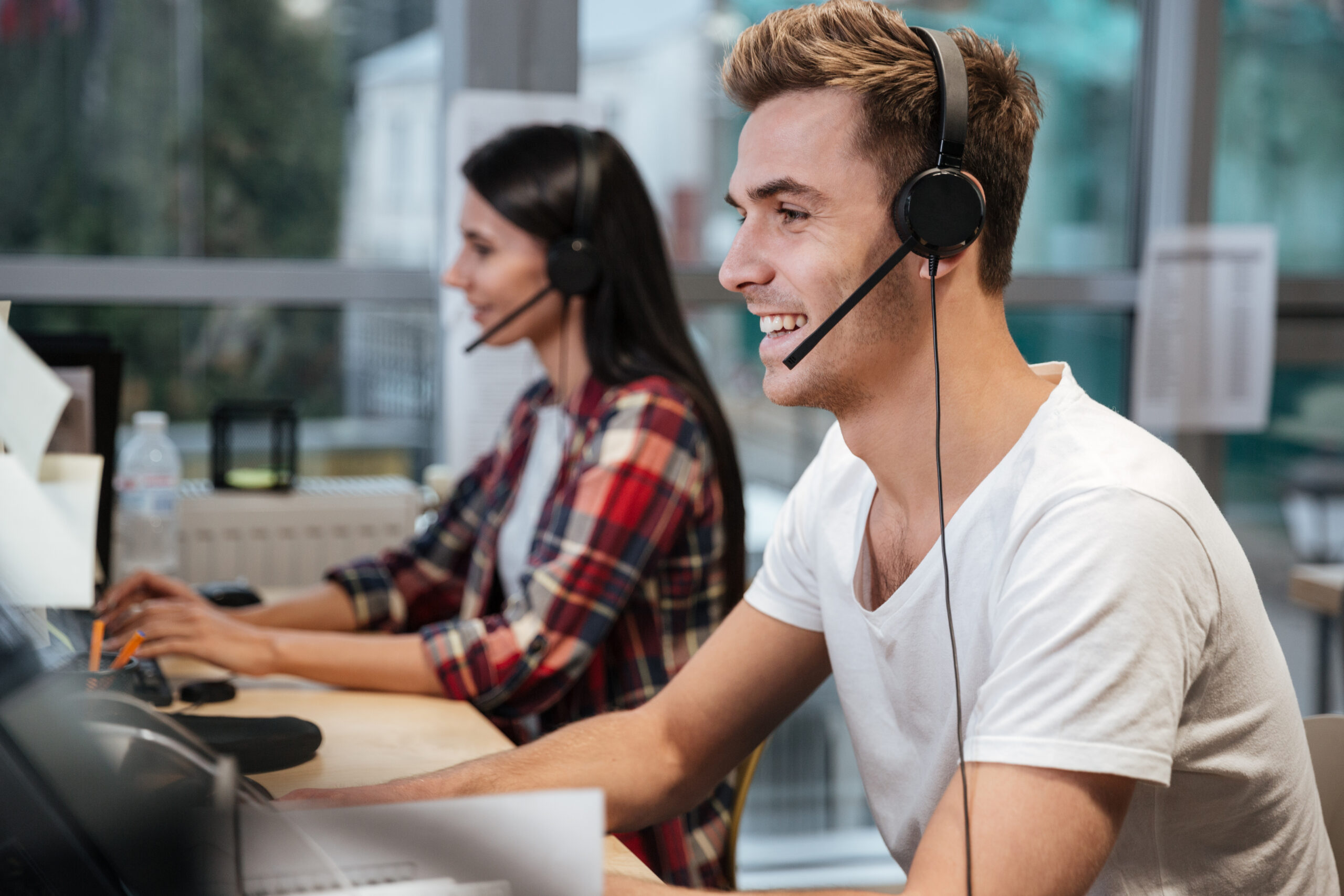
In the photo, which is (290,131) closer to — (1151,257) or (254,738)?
(254,738)

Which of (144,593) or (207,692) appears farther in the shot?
(144,593)

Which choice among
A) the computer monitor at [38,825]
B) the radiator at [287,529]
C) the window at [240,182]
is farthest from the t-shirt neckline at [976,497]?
the window at [240,182]

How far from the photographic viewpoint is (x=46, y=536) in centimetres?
80

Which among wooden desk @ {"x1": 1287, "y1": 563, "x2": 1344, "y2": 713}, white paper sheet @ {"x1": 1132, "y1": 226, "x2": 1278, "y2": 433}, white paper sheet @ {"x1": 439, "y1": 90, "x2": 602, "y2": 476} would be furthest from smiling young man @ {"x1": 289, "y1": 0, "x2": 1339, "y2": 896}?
white paper sheet @ {"x1": 1132, "y1": 226, "x2": 1278, "y2": 433}

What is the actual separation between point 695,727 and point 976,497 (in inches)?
13.4

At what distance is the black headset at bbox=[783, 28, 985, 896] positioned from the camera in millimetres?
855

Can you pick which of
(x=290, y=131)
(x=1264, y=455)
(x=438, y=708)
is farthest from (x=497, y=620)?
(x=1264, y=455)

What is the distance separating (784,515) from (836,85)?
388 millimetres

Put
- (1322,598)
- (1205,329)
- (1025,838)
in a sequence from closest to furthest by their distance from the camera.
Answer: (1025,838), (1322,598), (1205,329)

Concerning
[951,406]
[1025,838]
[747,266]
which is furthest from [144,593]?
[1025,838]

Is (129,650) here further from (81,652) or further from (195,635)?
(81,652)

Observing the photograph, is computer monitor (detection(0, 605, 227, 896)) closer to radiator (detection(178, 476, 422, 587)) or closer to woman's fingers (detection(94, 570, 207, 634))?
woman's fingers (detection(94, 570, 207, 634))

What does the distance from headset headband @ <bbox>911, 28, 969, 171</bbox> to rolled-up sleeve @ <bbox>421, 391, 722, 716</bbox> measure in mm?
606

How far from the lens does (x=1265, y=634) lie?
0.80 meters
